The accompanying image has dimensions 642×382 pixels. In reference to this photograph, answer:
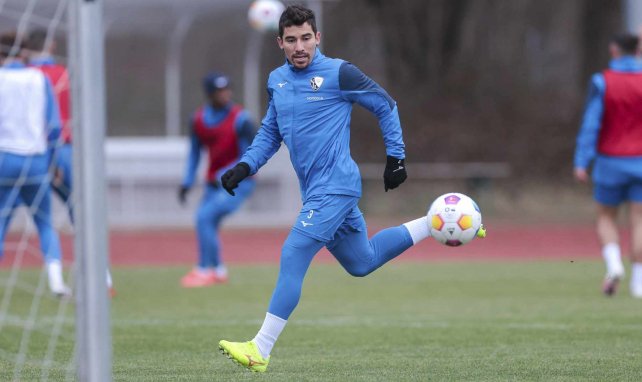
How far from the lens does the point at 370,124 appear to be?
28188 millimetres

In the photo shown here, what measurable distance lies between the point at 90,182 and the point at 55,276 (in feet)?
18.7

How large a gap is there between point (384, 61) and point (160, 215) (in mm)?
10301

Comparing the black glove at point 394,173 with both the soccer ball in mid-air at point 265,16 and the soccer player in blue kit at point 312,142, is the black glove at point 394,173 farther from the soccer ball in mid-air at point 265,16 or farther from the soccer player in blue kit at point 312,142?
the soccer ball in mid-air at point 265,16

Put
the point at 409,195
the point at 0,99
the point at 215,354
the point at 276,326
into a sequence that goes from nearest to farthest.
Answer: the point at 276,326, the point at 215,354, the point at 0,99, the point at 409,195

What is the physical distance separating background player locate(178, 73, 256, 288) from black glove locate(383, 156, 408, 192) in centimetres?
582

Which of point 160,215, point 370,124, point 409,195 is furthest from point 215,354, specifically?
point 370,124

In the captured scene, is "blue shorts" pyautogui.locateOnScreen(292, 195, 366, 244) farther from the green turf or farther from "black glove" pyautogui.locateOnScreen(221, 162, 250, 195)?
the green turf

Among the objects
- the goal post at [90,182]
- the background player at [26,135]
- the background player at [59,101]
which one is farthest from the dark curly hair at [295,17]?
the background player at [59,101]

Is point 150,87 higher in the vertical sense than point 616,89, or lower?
lower

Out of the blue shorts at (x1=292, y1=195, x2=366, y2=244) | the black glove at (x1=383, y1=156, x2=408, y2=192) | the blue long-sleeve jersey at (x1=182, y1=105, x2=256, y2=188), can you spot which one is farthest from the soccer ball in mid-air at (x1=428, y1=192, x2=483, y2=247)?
the blue long-sleeve jersey at (x1=182, y1=105, x2=256, y2=188)

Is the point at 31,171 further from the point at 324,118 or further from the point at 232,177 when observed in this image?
the point at 324,118

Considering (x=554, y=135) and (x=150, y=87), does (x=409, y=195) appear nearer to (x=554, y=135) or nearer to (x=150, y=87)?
(x=554, y=135)

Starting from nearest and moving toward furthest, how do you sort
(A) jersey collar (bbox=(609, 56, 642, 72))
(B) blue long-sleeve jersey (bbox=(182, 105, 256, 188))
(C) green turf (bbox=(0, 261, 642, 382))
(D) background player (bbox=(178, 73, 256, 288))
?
(C) green turf (bbox=(0, 261, 642, 382))
(A) jersey collar (bbox=(609, 56, 642, 72))
(B) blue long-sleeve jersey (bbox=(182, 105, 256, 188))
(D) background player (bbox=(178, 73, 256, 288))

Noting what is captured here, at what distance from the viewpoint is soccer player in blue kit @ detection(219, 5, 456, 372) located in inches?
251
